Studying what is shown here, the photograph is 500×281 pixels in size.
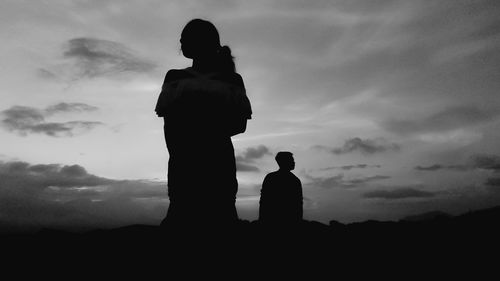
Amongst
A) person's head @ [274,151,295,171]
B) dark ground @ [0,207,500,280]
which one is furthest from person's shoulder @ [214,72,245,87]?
person's head @ [274,151,295,171]

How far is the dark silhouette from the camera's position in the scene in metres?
8.35

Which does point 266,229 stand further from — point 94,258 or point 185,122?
point 185,122

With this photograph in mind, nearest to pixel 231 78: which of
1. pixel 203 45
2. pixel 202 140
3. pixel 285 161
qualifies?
pixel 203 45

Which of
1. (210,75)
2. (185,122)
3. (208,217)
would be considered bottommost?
(208,217)

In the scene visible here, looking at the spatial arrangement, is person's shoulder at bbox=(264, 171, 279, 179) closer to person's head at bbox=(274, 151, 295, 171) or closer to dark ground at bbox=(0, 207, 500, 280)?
person's head at bbox=(274, 151, 295, 171)

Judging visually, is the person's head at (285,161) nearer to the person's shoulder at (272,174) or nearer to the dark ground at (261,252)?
the person's shoulder at (272,174)

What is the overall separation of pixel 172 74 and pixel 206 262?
1.54 meters

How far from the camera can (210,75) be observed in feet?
10.1

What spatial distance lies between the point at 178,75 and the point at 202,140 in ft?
1.95

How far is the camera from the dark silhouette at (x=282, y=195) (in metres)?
8.35

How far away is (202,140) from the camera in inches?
117

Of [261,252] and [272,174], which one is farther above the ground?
[272,174]

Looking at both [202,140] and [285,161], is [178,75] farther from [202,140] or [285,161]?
[285,161]

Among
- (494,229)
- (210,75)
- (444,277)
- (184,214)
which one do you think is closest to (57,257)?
(184,214)
